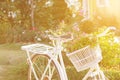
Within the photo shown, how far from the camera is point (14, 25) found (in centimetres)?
1622

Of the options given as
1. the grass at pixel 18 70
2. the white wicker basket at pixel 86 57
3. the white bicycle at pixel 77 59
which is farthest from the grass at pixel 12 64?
the white wicker basket at pixel 86 57

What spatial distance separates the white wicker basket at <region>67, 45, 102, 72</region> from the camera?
5.11 meters

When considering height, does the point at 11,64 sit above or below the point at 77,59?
below

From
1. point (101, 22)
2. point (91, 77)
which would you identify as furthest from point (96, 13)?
point (91, 77)

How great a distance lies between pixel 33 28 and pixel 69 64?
7049 millimetres

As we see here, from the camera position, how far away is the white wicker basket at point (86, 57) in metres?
5.11

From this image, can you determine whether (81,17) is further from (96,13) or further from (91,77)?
(91,77)

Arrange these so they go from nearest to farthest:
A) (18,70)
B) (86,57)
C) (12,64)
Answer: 1. (86,57)
2. (18,70)
3. (12,64)

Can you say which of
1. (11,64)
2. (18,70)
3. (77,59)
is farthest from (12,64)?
(77,59)

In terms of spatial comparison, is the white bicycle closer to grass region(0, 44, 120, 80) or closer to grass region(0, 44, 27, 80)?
grass region(0, 44, 120, 80)

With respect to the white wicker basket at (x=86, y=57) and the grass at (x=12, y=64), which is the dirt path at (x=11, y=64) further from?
the white wicker basket at (x=86, y=57)

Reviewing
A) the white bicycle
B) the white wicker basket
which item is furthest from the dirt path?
the white wicker basket

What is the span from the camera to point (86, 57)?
16.7 feet

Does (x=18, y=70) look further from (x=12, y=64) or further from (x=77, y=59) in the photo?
(x=77, y=59)
